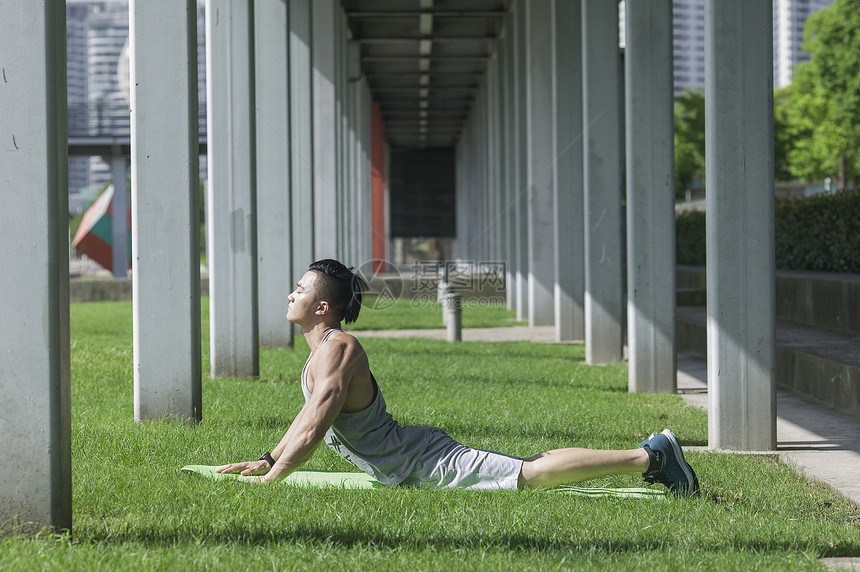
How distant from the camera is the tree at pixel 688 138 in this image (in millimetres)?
62469

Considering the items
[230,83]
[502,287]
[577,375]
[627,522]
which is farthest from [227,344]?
[502,287]

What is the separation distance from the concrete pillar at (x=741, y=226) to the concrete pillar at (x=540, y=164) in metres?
11.1

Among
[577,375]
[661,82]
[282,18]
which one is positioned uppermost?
[282,18]

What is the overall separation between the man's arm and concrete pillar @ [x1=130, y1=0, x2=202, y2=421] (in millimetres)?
2956

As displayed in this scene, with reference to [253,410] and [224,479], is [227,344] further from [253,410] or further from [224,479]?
[224,479]

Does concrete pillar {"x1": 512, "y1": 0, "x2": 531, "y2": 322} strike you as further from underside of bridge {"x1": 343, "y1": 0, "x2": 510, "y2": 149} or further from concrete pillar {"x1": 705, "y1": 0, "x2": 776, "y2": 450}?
concrete pillar {"x1": 705, "y1": 0, "x2": 776, "y2": 450}

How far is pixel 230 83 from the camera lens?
35.0 ft

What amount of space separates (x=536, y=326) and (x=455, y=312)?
439 centimetres

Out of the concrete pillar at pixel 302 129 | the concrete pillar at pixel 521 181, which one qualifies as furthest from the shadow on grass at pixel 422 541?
the concrete pillar at pixel 521 181

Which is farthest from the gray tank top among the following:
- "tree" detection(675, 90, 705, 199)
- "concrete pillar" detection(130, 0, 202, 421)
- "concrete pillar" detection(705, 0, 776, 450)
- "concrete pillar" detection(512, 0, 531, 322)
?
"tree" detection(675, 90, 705, 199)

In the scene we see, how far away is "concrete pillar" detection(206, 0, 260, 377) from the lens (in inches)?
420

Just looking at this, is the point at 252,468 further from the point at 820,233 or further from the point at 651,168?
the point at 820,233

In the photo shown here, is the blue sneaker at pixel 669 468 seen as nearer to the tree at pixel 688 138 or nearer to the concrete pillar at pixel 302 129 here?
the concrete pillar at pixel 302 129

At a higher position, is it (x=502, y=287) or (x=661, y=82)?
(x=661, y=82)
